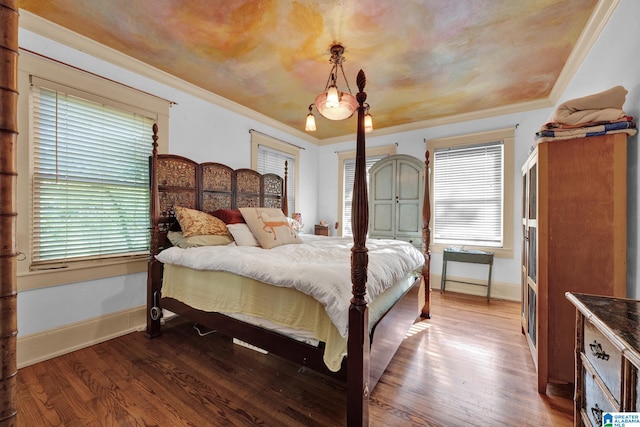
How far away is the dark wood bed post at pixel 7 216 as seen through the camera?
0.54 meters

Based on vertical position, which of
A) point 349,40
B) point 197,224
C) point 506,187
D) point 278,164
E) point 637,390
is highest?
point 349,40

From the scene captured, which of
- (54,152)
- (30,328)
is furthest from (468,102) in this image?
(30,328)

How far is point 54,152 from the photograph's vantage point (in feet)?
6.92

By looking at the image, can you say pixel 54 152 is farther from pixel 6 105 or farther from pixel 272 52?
pixel 6 105

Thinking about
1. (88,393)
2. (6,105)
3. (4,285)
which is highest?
(6,105)

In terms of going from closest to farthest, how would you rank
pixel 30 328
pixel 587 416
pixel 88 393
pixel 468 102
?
pixel 587 416 → pixel 88 393 → pixel 30 328 → pixel 468 102

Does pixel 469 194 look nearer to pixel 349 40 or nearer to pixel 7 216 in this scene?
pixel 349 40

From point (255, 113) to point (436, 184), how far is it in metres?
Result: 3.05

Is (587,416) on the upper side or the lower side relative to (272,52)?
lower

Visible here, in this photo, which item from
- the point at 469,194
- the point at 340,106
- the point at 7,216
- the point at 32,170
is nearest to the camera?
the point at 7,216

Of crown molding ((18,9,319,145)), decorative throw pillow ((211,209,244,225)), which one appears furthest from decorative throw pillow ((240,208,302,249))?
crown molding ((18,9,319,145))

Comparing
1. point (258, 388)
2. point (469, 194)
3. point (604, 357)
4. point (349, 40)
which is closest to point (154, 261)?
point (258, 388)

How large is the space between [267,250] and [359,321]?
128cm

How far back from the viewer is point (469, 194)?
3.93m
